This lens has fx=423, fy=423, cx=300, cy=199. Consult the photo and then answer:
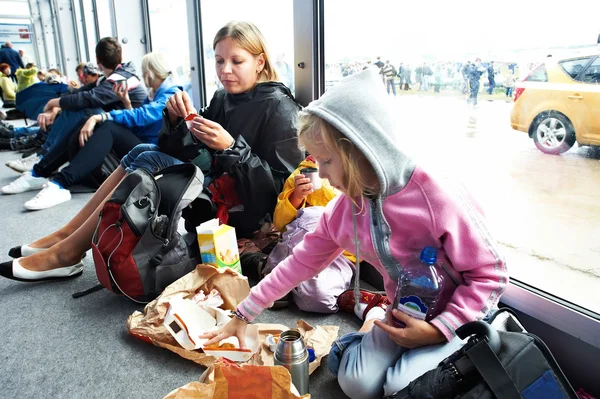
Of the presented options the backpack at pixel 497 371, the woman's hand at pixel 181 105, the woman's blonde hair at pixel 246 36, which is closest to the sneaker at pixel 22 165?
the woman's hand at pixel 181 105

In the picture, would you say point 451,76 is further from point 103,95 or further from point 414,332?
point 103,95

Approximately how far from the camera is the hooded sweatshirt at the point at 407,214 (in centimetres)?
95

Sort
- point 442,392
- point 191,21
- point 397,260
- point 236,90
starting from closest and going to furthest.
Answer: point 442,392 → point 397,260 → point 236,90 → point 191,21

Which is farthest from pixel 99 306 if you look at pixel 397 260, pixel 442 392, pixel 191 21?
pixel 191 21

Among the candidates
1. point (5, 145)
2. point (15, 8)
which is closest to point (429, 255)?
point (5, 145)

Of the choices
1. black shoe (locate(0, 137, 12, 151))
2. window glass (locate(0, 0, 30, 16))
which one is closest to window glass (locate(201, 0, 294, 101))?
black shoe (locate(0, 137, 12, 151))

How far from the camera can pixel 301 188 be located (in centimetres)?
178

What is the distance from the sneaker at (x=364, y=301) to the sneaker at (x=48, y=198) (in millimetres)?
2382

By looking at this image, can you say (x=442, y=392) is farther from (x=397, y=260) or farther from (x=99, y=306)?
(x=99, y=306)

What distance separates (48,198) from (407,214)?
2827 millimetres

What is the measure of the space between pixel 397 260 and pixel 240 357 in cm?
57

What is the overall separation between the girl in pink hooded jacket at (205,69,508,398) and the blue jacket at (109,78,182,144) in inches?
89.0

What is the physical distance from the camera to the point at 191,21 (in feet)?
11.1

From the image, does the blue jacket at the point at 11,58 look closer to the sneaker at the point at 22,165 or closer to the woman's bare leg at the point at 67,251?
the sneaker at the point at 22,165
